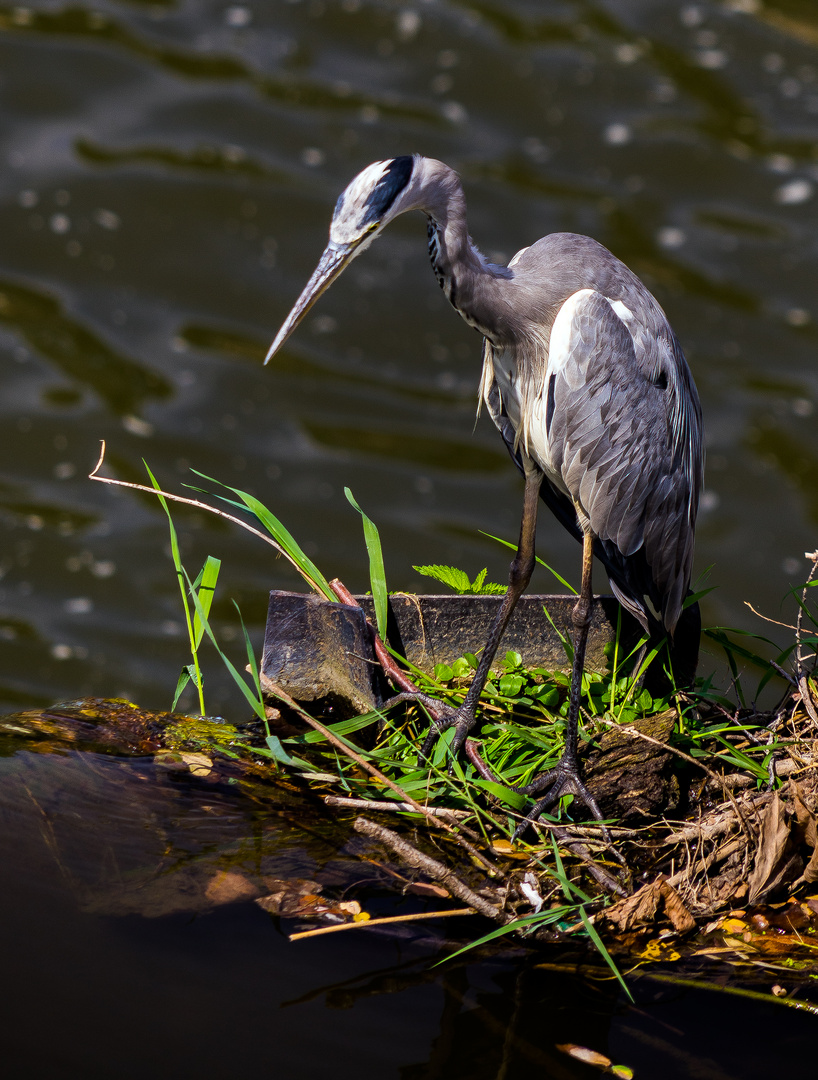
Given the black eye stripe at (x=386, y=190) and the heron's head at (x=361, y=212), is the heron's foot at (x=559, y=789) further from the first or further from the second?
the black eye stripe at (x=386, y=190)

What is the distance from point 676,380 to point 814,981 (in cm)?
149

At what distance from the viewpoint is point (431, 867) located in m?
1.89

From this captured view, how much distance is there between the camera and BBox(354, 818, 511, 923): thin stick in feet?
6.03

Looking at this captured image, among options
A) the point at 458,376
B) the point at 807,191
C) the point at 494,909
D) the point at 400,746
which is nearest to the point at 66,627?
the point at 458,376

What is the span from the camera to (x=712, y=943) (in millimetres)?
1882

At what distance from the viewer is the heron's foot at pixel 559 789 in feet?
6.88

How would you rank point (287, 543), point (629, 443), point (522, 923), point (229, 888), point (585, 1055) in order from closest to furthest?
point (585, 1055), point (522, 923), point (229, 888), point (287, 543), point (629, 443)

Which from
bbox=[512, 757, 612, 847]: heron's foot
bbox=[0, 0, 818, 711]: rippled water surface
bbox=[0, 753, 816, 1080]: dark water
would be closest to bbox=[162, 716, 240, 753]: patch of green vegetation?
bbox=[0, 753, 816, 1080]: dark water

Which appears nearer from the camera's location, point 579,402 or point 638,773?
point 638,773

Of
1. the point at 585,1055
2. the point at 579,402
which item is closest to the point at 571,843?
the point at 585,1055

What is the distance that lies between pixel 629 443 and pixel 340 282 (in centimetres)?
742

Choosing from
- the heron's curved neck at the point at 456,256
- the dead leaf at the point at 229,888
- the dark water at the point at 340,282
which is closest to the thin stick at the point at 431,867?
the dead leaf at the point at 229,888

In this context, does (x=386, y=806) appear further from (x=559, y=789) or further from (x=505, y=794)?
(x=559, y=789)

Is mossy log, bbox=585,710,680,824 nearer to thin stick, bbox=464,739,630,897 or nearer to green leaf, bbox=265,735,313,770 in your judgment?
thin stick, bbox=464,739,630,897
